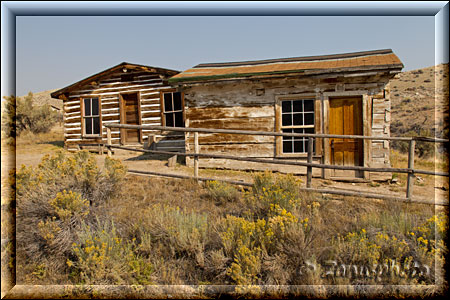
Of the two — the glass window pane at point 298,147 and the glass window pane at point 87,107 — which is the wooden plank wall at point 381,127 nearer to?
the glass window pane at point 298,147

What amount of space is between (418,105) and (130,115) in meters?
29.6

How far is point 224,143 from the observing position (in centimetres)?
907

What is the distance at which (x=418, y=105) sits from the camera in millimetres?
29188

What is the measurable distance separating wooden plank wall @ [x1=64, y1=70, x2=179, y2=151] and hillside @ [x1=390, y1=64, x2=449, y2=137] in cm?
1568

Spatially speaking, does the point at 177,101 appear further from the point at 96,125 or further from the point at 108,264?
the point at 108,264

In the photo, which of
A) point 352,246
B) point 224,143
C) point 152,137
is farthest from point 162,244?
point 152,137

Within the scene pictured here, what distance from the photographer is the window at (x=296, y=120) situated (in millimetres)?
8484

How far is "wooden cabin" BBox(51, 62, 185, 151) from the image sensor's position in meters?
12.5

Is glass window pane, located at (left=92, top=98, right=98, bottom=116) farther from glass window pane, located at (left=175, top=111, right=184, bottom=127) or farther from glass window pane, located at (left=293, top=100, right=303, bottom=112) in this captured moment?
glass window pane, located at (left=293, top=100, right=303, bottom=112)

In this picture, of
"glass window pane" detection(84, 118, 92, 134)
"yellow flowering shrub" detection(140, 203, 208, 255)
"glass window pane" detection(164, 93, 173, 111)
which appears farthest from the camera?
"glass window pane" detection(84, 118, 92, 134)

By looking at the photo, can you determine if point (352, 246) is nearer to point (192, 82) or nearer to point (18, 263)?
point (18, 263)

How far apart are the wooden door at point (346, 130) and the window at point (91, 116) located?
35.6 feet

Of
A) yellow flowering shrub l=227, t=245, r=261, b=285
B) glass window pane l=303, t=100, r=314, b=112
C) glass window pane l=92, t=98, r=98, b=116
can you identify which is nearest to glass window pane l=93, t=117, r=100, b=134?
glass window pane l=92, t=98, r=98, b=116

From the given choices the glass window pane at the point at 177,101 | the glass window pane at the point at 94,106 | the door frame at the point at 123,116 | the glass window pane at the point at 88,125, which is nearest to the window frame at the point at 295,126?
the glass window pane at the point at 177,101
